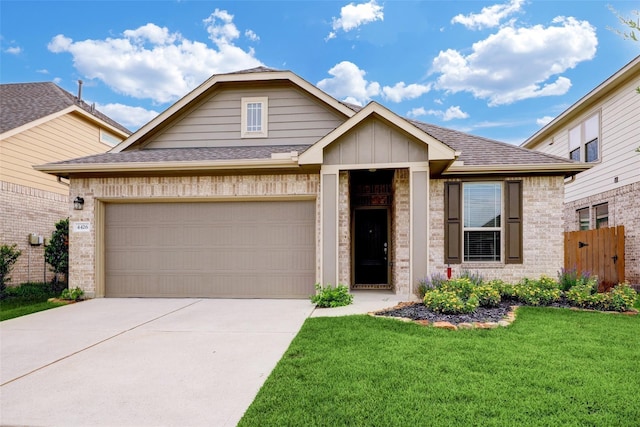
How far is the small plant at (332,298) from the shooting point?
275 inches

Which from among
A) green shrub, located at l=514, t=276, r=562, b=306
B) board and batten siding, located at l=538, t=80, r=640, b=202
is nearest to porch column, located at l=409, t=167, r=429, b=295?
green shrub, located at l=514, t=276, r=562, b=306

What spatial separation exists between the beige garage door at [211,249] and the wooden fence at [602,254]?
636cm

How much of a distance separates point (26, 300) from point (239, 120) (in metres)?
6.48

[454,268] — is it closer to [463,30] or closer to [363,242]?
[363,242]

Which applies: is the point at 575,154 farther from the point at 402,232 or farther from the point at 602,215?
the point at 402,232

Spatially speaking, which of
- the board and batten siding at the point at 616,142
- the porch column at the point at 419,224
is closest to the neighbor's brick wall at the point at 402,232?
the porch column at the point at 419,224

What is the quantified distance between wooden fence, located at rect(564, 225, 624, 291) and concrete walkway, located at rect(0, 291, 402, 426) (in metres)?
6.20

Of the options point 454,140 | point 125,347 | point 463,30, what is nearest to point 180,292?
point 125,347

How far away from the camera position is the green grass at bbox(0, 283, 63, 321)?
7137mm

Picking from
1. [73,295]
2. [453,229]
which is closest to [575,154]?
[453,229]

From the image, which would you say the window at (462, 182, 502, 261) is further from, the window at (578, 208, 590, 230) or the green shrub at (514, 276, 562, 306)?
the window at (578, 208, 590, 230)

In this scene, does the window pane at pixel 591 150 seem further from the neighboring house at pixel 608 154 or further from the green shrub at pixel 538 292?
the green shrub at pixel 538 292

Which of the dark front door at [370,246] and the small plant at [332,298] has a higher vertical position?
the dark front door at [370,246]

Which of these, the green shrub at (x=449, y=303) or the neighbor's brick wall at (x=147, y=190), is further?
the neighbor's brick wall at (x=147, y=190)
